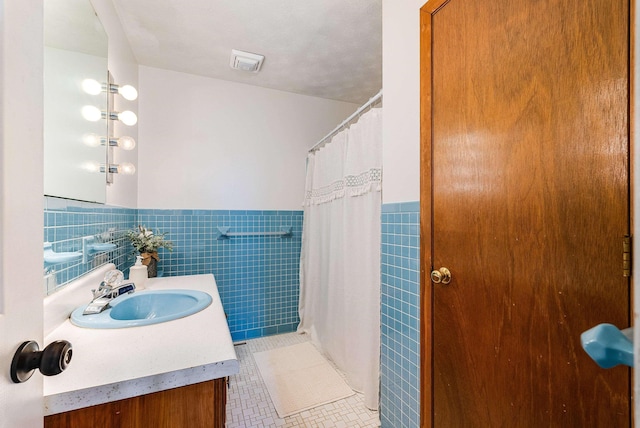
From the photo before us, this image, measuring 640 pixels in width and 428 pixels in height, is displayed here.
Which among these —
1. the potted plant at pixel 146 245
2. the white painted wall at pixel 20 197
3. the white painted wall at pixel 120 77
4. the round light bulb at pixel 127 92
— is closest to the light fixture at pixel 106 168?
the white painted wall at pixel 120 77

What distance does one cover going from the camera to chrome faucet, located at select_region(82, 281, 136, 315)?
98 centimetres

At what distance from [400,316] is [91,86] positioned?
5.72ft

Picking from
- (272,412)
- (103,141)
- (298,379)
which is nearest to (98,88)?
(103,141)

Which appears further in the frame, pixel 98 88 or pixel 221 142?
pixel 221 142

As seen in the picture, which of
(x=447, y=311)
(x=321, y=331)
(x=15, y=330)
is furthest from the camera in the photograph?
(x=321, y=331)

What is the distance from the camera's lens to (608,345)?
255mm

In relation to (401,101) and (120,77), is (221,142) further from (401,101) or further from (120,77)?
(401,101)

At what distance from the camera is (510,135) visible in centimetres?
78

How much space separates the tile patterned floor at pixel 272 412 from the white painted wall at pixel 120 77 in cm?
137

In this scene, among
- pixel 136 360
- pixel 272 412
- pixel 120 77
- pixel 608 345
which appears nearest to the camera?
pixel 608 345

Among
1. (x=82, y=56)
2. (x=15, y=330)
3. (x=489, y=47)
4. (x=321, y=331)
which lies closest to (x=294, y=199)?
(x=321, y=331)

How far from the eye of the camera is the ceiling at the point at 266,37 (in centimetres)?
154

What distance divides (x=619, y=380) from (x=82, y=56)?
78.5 inches

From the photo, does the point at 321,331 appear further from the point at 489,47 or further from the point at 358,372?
the point at 489,47
